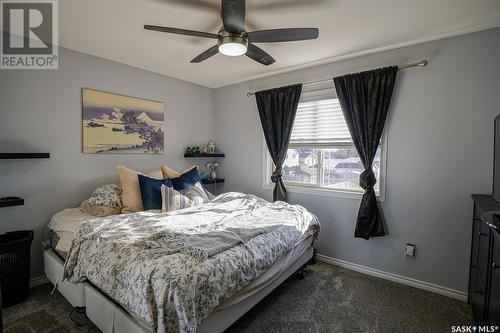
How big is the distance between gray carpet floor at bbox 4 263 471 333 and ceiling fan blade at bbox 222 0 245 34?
2154mm

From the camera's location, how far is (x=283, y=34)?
73.8 inches

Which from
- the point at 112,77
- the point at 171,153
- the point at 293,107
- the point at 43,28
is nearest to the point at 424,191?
the point at 293,107

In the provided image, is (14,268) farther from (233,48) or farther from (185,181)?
(233,48)

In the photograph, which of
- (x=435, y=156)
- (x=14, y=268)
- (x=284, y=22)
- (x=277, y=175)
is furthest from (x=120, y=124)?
(x=435, y=156)

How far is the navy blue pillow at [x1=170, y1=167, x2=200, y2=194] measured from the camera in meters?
3.01

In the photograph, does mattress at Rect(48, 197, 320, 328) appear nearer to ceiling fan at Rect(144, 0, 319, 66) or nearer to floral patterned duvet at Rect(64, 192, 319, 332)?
floral patterned duvet at Rect(64, 192, 319, 332)

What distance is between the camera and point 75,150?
278cm

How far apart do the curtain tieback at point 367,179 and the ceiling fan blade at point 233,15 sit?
1989mm

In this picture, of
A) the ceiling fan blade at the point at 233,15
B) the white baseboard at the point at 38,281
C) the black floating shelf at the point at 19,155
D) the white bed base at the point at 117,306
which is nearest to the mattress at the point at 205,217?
the white bed base at the point at 117,306

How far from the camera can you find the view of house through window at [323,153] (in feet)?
9.81

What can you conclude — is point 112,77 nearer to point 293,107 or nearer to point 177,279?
point 293,107

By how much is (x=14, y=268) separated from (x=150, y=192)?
130cm

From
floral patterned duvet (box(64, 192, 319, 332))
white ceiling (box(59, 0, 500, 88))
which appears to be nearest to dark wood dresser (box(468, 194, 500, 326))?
floral patterned duvet (box(64, 192, 319, 332))

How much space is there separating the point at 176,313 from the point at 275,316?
3.62ft
